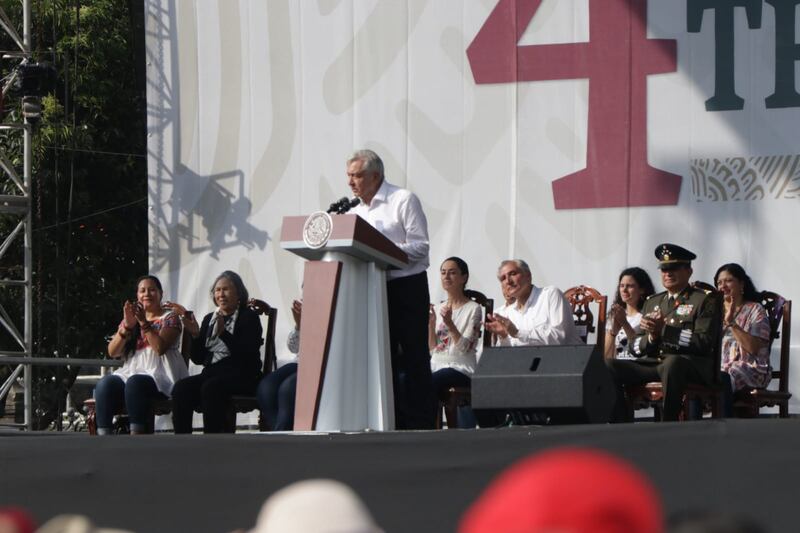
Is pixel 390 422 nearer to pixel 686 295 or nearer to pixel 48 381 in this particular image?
pixel 686 295

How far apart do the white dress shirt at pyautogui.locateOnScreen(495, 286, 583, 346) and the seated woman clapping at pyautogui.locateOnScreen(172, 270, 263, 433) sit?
1085mm

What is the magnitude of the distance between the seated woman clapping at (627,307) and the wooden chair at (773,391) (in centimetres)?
47

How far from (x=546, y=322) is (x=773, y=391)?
0.94 metres

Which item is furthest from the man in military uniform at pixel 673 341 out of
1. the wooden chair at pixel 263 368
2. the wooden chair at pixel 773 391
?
the wooden chair at pixel 263 368

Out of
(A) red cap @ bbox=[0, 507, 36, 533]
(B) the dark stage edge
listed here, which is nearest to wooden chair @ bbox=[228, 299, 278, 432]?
(B) the dark stage edge

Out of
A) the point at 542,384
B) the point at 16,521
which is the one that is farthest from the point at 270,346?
the point at 16,521

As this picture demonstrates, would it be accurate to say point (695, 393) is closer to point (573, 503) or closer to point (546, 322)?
point (546, 322)

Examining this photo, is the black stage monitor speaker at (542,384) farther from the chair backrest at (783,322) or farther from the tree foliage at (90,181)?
the tree foliage at (90,181)

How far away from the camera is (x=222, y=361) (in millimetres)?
5340

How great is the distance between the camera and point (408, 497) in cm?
297

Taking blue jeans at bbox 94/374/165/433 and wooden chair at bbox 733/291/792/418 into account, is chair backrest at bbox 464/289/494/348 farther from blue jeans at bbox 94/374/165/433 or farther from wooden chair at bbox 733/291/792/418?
blue jeans at bbox 94/374/165/433

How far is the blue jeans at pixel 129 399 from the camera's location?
5.27 metres

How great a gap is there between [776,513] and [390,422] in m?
1.45

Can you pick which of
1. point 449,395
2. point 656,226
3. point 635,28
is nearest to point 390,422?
point 449,395
